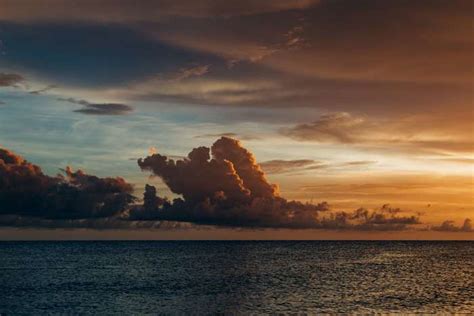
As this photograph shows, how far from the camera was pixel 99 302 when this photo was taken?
81000mm

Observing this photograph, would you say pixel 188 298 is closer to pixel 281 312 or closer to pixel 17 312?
pixel 281 312

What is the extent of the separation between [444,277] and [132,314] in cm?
7928

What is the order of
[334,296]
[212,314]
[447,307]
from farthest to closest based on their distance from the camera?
[334,296] → [447,307] → [212,314]

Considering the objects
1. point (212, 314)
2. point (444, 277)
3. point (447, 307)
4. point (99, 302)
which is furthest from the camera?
point (444, 277)

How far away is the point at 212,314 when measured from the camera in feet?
231

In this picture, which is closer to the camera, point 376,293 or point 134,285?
point 376,293

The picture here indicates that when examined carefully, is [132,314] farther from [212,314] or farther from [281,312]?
[281,312]

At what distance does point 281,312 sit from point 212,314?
28.5ft

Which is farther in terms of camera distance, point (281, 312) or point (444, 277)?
point (444, 277)

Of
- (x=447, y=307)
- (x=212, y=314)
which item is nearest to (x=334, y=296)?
(x=447, y=307)

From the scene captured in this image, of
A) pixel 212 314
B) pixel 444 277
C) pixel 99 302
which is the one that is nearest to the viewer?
pixel 212 314

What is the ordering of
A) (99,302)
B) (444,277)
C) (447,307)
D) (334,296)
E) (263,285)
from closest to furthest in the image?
(447,307), (99,302), (334,296), (263,285), (444,277)

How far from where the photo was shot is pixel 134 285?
104m

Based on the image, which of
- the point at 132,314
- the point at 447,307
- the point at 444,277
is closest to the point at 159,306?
the point at 132,314
